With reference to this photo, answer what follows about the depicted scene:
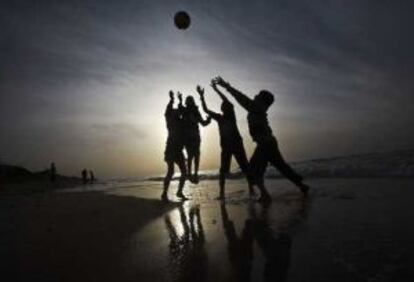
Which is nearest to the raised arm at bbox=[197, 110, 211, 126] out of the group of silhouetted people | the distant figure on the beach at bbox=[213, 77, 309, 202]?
the group of silhouetted people

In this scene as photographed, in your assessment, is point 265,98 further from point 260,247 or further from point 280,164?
point 260,247

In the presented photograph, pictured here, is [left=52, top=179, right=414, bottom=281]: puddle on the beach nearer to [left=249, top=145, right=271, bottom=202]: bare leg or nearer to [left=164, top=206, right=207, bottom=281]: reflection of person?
[left=164, top=206, right=207, bottom=281]: reflection of person

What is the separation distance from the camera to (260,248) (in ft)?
13.5

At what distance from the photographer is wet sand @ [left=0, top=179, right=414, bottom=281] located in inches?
131

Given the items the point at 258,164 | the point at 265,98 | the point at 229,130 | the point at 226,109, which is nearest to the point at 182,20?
the point at 226,109

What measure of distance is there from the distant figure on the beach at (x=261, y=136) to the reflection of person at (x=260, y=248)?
3235 millimetres

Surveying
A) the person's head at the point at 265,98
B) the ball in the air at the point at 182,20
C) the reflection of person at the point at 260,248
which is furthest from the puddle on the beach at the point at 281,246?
the ball in the air at the point at 182,20

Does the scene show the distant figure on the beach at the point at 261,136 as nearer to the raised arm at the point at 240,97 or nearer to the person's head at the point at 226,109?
the raised arm at the point at 240,97

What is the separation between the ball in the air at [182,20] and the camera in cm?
1253

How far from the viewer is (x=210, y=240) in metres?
4.77

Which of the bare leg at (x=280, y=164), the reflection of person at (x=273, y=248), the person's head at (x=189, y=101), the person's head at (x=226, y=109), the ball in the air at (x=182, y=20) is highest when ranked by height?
the ball in the air at (x=182, y=20)

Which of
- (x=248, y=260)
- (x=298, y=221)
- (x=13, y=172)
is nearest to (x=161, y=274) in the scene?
(x=248, y=260)

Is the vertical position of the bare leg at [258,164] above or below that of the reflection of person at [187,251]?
above

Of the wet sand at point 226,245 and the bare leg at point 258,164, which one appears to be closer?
the wet sand at point 226,245
